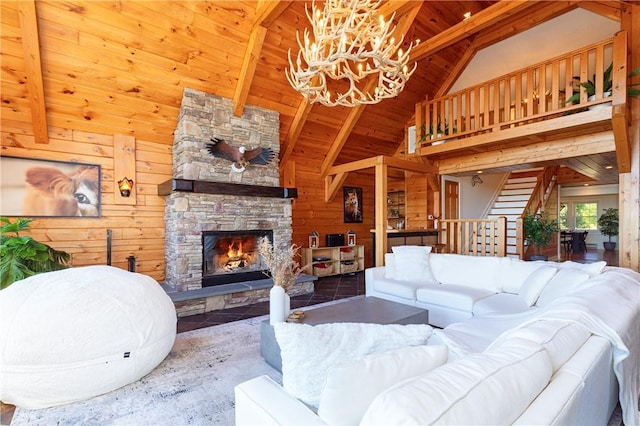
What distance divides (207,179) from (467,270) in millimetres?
3710

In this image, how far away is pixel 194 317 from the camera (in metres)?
4.00

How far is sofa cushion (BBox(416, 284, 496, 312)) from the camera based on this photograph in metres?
3.15

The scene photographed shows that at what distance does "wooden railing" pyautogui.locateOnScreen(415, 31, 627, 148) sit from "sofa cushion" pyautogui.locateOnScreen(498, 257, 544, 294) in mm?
2381

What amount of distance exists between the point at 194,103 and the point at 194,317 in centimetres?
297

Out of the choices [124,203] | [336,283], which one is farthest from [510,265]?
[124,203]

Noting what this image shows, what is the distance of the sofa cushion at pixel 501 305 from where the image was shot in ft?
9.28

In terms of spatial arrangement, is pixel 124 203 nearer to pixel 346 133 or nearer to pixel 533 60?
pixel 346 133

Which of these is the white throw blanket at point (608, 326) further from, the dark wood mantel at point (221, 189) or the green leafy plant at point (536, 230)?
the green leafy plant at point (536, 230)

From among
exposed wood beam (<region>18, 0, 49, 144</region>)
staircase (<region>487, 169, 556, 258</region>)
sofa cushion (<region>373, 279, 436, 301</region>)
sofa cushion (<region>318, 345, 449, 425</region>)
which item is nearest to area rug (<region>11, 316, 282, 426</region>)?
sofa cushion (<region>318, 345, 449, 425</region>)

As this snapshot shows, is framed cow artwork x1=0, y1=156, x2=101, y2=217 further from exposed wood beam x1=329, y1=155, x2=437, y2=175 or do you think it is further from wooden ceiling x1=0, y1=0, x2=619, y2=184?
exposed wood beam x1=329, y1=155, x2=437, y2=175

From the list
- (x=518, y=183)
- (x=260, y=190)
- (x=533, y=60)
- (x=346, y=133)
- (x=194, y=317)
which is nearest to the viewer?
(x=194, y=317)

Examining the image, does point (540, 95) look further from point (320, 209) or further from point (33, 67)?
point (33, 67)

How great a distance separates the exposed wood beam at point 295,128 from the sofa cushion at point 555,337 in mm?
4680

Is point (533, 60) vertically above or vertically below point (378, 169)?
above
